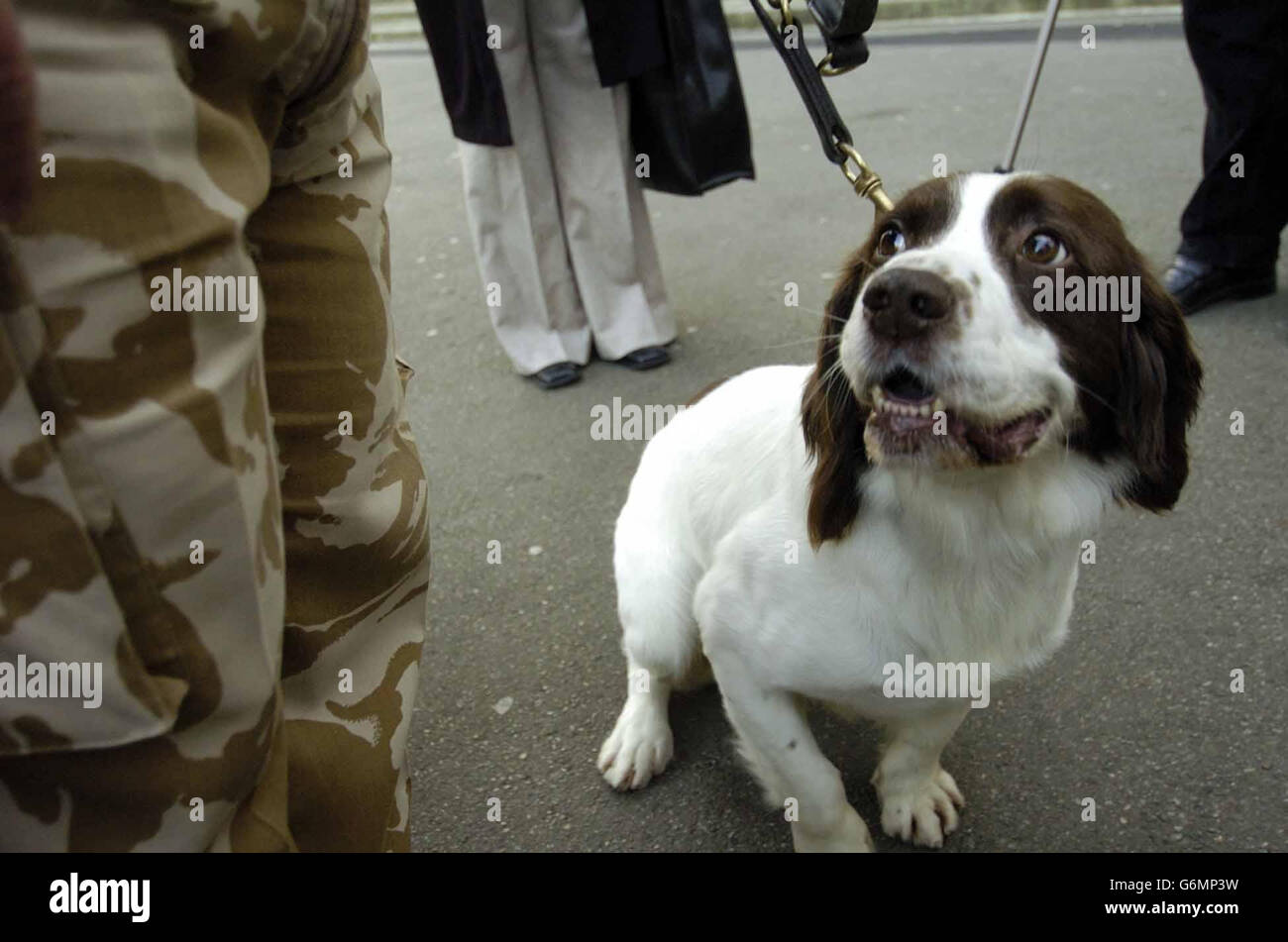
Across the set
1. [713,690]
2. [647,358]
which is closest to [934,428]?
[713,690]

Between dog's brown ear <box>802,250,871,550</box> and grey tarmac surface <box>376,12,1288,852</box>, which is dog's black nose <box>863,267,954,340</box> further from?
grey tarmac surface <box>376,12,1288,852</box>

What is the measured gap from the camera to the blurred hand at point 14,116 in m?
0.78

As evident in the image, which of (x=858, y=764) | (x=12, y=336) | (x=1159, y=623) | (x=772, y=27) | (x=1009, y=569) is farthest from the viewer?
(x=1159, y=623)

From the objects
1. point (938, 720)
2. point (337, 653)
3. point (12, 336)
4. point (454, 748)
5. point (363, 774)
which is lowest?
point (454, 748)

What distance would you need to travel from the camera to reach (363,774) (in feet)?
5.13

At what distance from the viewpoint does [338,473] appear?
1.57 meters

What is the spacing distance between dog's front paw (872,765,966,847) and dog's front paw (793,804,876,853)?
118mm

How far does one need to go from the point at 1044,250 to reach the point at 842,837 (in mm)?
1089

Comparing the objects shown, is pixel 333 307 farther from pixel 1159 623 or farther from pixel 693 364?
pixel 693 364

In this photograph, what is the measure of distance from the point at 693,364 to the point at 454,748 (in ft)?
6.56

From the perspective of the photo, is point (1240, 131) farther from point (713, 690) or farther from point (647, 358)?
point (713, 690)

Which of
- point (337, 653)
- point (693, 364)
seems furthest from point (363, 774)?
point (693, 364)

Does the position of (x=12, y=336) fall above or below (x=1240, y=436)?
above

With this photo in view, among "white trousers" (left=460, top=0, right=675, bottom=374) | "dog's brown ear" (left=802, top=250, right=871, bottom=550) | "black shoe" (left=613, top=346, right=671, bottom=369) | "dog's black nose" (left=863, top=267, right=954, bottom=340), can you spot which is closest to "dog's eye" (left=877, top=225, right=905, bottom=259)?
"dog's brown ear" (left=802, top=250, right=871, bottom=550)
